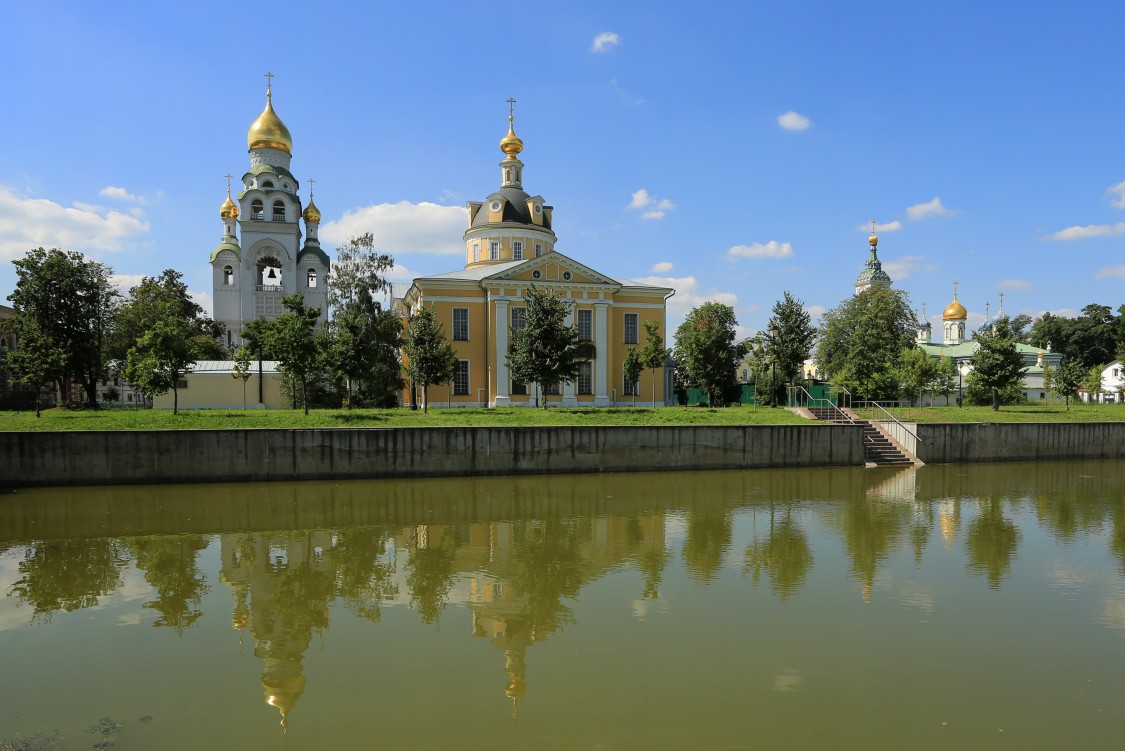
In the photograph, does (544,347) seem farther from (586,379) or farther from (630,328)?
(630,328)

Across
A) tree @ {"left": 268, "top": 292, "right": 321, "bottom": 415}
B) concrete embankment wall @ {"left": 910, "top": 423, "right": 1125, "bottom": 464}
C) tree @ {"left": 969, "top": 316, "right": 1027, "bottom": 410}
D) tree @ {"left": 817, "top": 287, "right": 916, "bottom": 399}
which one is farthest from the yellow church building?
tree @ {"left": 969, "top": 316, "right": 1027, "bottom": 410}

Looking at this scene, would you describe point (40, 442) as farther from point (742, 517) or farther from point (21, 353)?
point (742, 517)

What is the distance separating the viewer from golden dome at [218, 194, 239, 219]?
73250 millimetres

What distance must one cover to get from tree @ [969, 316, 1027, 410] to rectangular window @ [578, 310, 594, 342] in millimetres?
24644

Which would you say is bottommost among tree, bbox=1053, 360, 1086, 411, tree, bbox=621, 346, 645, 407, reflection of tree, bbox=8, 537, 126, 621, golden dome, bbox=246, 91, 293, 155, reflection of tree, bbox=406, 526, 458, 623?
reflection of tree, bbox=406, 526, 458, 623

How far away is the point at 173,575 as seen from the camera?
14023 millimetres

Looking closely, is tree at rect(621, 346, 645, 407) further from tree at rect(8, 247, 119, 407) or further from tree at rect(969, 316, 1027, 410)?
tree at rect(8, 247, 119, 407)

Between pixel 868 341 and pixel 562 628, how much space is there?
176ft

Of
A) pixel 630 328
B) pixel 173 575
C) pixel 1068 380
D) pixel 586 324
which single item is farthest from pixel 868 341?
pixel 173 575

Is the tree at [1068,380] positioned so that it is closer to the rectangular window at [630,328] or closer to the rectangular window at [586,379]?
the rectangular window at [630,328]

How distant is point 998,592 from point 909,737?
6.89 m

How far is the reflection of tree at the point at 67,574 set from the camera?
1232 cm

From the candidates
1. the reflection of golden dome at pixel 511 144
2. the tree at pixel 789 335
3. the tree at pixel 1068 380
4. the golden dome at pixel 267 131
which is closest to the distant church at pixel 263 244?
the golden dome at pixel 267 131

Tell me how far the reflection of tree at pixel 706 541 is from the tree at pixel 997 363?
1221 inches
